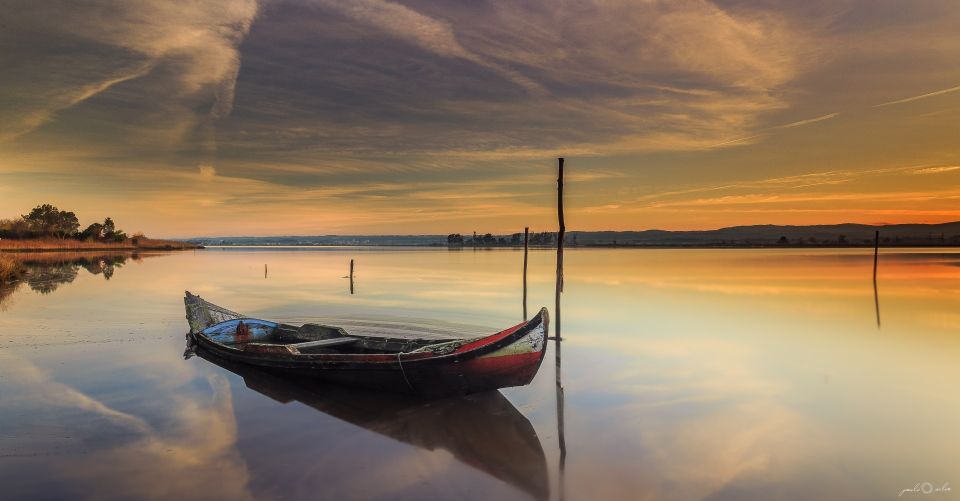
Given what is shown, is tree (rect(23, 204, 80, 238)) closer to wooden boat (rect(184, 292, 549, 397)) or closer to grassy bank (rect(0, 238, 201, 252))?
grassy bank (rect(0, 238, 201, 252))

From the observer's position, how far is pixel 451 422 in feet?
30.3

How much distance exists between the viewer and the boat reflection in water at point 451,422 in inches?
306

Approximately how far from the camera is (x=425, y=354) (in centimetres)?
977

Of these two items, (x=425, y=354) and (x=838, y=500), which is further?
(x=425, y=354)

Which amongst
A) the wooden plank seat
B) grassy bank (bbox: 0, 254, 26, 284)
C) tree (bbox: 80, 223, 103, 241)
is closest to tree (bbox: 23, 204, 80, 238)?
tree (bbox: 80, 223, 103, 241)

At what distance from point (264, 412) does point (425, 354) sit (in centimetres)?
312

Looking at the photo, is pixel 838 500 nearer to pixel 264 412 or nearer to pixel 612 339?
pixel 264 412

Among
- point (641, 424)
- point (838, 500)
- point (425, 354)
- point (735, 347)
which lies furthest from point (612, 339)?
point (838, 500)

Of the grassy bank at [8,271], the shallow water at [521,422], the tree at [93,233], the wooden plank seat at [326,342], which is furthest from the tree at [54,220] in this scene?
the wooden plank seat at [326,342]

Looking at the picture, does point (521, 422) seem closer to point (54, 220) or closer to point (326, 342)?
point (326, 342)

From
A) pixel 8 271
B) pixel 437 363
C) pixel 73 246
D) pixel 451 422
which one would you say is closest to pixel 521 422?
pixel 451 422

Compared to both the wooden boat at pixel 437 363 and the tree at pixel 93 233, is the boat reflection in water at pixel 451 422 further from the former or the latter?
the tree at pixel 93 233

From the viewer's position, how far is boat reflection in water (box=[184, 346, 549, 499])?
7.76 metres

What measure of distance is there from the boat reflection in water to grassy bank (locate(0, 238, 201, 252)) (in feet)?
234
